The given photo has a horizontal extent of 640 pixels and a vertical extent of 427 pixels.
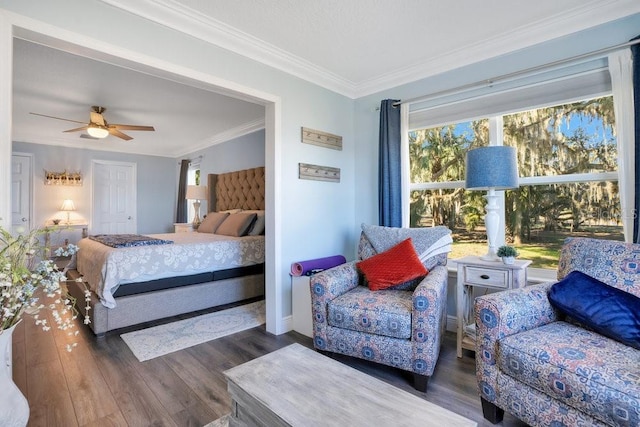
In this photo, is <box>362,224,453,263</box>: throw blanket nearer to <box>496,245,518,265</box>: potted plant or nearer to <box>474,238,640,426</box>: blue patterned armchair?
<box>496,245,518,265</box>: potted plant

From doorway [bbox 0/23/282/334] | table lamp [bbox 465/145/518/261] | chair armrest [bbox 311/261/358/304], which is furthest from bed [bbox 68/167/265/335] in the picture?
Answer: table lamp [bbox 465/145/518/261]

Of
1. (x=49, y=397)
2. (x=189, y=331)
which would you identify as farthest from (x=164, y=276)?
(x=49, y=397)

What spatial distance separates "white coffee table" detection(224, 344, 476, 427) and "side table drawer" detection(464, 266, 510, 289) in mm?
1338

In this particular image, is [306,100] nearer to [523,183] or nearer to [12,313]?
[523,183]

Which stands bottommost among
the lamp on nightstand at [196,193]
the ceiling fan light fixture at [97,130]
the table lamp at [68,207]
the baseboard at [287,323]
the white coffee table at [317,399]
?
the baseboard at [287,323]

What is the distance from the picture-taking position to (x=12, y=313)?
1162 mm

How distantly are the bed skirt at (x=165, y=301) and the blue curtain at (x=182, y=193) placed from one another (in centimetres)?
321

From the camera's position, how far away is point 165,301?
314cm

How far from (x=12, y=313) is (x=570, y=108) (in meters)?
3.49

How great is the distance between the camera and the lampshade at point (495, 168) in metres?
2.22

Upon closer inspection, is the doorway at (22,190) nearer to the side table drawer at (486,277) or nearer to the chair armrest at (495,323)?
the side table drawer at (486,277)

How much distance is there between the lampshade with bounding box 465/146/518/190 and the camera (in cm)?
222

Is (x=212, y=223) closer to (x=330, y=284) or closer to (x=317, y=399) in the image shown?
(x=330, y=284)

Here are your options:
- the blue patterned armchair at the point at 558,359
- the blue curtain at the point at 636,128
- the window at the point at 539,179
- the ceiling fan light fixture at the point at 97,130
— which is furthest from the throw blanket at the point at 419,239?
the ceiling fan light fixture at the point at 97,130
